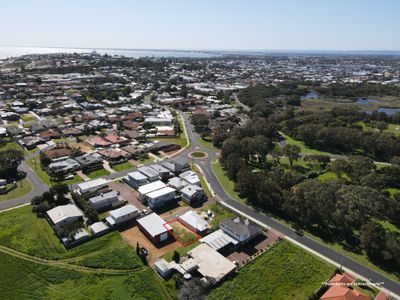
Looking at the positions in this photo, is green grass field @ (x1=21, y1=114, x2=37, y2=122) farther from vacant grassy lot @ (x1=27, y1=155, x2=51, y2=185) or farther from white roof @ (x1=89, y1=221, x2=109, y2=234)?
white roof @ (x1=89, y1=221, x2=109, y2=234)

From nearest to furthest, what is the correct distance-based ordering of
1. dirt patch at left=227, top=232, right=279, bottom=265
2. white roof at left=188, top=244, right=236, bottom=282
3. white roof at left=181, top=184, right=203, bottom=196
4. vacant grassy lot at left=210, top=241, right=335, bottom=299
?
vacant grassy lot at left=210, top=241, right=335, bottom=299 < white roof at left=188, top=244, right=236, bottom=282 < dirt patch at left=227, top=232, right=279, bottom=265 < white roof at left=181, top=184, right=203, bottom=196

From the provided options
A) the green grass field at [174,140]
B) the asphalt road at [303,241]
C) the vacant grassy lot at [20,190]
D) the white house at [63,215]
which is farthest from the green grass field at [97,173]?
the green grass field at [174,140]

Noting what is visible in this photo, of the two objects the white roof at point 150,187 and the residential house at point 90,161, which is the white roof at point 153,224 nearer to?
the white roof at point 150,187

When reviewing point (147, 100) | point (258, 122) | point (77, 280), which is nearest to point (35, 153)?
point (77, 280)

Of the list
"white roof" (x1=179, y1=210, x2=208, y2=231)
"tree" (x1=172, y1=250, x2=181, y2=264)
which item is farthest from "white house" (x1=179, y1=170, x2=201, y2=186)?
"tree" (x1=172, y1=250, x2=181, y2=264)

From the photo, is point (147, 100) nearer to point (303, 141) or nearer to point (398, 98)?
point (303, 141)

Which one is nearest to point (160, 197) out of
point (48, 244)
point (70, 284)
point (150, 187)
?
point (150, 187)

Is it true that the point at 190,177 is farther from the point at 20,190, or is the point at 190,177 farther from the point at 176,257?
the point at 20,190
